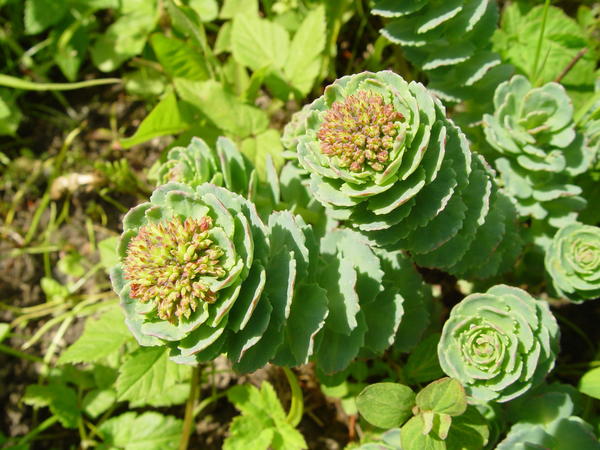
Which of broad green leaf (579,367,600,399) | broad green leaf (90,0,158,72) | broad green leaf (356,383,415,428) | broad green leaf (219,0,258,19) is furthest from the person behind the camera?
broad green leaf (90,0,158,72)

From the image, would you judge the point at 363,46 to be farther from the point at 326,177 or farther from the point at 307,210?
the point at 326,177

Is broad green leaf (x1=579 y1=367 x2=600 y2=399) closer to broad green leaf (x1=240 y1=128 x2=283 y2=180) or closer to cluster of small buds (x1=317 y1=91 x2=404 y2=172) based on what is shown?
cluster of small buds (x1=317 y1=91 x2=404 y2=172)

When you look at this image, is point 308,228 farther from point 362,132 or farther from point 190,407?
point 190,407

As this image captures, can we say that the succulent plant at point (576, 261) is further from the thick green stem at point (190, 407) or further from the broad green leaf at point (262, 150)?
the thick green stem at point (190, 407)

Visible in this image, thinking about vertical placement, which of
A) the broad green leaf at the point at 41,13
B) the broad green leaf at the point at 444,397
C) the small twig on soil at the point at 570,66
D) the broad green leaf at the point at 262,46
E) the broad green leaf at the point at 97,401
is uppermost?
the small twig on soil at the point at 570,66

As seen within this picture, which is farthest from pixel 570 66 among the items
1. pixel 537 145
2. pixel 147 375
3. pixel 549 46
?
pixel 147 375

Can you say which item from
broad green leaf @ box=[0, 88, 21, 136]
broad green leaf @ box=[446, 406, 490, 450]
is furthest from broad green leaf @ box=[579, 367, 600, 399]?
broad green leaf @ box=[0, 88, 21, 136]

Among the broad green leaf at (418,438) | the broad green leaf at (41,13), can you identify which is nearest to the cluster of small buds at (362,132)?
the broad green leaf at (418,438)
